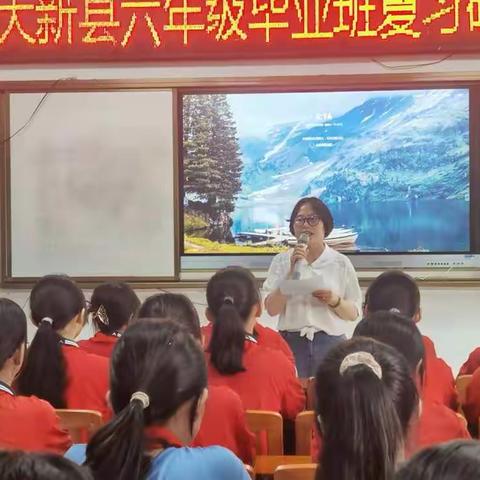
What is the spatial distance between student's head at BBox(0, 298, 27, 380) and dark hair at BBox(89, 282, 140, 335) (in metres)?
0.70

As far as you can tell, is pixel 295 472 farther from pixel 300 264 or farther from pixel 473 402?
pixel 300 264

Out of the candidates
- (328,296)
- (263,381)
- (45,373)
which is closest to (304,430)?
(263,381)

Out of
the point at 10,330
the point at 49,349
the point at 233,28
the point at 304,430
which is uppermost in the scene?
the point at 233,28

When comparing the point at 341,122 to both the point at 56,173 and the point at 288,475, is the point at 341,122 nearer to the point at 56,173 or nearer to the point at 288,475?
the point at 56,173

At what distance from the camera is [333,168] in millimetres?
4523

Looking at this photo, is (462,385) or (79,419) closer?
(79,419)

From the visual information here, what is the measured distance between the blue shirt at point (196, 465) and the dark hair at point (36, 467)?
0.44m

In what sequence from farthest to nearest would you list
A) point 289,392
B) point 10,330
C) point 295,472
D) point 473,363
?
point 473,363
point 289,392
point 10,330
point 295,472

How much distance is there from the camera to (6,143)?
459 cm

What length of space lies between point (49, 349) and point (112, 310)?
437 mm

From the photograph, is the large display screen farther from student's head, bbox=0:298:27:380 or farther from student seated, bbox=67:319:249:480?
student seated, bbox=67:319:249:480

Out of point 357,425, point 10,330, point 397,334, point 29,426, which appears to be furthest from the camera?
point 10,330

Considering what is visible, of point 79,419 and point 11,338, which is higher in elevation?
point 11,338

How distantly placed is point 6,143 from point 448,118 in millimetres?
2669
